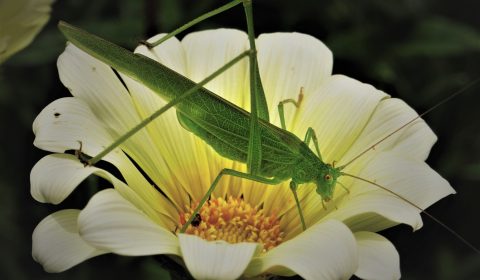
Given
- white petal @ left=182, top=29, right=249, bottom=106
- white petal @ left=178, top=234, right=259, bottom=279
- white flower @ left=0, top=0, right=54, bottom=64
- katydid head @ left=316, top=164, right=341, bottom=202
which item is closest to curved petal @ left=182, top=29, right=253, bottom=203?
white petal @ left=182, top=29, right=249, bottom=106

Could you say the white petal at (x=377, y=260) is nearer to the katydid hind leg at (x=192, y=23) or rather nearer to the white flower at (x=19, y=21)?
the katydid hind leg at (x=192, y=23)

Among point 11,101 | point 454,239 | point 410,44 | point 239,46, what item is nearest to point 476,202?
point 454,239

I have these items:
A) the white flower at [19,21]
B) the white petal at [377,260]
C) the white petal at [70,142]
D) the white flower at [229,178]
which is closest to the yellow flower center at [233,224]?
the white flower at [229,178]

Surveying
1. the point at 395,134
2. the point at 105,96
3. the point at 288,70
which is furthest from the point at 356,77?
the point at 105,96

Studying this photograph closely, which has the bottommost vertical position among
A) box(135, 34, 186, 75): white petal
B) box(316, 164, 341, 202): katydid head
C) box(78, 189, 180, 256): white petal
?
box(316, 164, 341, 202): katydid head

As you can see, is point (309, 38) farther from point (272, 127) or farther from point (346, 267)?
point (346, 267)

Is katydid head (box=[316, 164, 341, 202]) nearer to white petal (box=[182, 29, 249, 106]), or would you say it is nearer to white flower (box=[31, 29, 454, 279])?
white flower (box=[31, 29, 454, 279])

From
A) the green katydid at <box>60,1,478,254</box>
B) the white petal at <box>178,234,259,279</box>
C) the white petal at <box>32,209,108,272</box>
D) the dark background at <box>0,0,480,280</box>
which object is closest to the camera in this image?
the white petal at <box>178,234,259,279</box>

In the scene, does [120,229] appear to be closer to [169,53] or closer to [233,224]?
[233,224]
